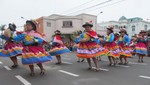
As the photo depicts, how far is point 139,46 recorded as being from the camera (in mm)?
11805

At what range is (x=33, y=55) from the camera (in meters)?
6.91

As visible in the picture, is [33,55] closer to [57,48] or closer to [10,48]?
[10,48]

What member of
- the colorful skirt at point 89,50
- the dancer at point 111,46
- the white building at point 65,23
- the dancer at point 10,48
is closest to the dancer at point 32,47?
the colorful skirt at point 89,50

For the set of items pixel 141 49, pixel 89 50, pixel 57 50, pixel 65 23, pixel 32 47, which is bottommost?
pixel 141 49

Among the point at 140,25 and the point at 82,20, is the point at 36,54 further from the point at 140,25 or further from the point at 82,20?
the point at 140,25

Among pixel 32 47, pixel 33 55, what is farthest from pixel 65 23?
pixel 33 55

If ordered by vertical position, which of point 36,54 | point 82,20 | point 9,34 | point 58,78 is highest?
point 82,20

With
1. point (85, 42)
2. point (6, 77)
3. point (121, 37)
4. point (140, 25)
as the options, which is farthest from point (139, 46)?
point (140, 25)

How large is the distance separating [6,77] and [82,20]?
37.0 m

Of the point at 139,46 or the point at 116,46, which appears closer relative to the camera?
the point at 116,46

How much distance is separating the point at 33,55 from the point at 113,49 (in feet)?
13.4

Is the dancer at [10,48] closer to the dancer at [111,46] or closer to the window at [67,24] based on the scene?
the dancer at [111,46]

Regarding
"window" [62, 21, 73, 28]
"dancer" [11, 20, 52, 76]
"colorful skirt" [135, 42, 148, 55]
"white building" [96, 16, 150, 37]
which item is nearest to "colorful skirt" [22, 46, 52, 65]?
"dancer" [11, 20, 52, 76]

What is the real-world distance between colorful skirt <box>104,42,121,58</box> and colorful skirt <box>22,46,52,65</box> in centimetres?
346
